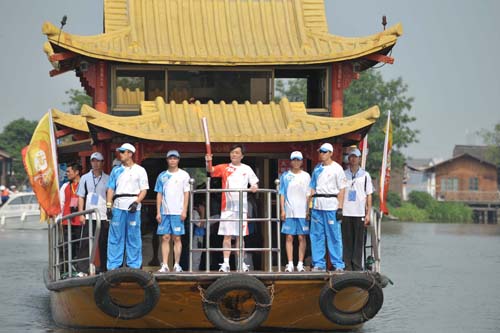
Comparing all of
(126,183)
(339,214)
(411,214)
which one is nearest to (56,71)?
(126,183)

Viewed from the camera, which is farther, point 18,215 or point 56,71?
point 18,215

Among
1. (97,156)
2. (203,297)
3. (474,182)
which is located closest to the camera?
(203,297)

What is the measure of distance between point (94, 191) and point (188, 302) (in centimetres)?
200

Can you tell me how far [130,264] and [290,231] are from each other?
6.90 ft

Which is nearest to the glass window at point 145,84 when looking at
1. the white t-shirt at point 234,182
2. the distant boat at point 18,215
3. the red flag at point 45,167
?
the red flag at point 45,167

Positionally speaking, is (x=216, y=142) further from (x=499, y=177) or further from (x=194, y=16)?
(x=499, y=177)

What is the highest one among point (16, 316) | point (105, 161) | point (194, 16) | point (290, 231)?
point (194, 16)

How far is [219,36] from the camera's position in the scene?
57.4ft

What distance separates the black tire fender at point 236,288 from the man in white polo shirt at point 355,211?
1.57 metres

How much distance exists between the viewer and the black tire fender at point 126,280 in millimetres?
13828

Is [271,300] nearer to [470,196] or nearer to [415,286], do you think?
[415,286]

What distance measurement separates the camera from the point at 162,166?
16.5m

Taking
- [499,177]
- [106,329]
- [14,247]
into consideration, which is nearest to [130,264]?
[106,329]

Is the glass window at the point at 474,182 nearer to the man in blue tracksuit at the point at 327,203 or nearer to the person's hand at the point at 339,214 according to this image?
the man in blue tracksuit at the point at 327,203
